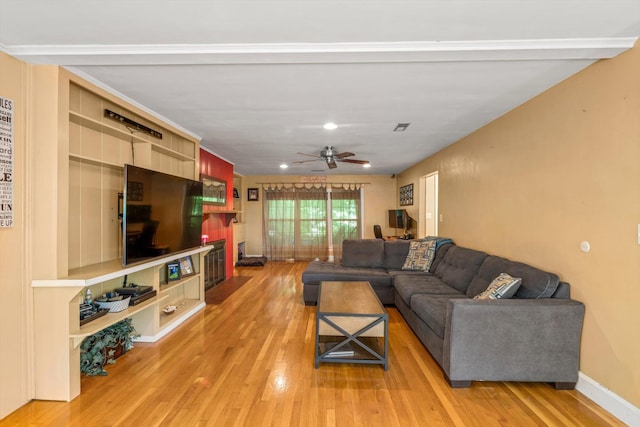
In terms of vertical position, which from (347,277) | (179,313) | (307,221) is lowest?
(179,313)

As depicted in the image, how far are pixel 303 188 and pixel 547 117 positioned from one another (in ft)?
18.9

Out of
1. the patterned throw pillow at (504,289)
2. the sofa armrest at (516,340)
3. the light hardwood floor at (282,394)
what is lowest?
the light hardwood floor at (282,394)

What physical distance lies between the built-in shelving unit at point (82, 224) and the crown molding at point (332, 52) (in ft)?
1.48

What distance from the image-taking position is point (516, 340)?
6.71 feet

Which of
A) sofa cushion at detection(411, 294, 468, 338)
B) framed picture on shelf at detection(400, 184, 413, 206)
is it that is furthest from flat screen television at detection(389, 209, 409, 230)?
sofa cushion at detection(411, 294, 468, 338)

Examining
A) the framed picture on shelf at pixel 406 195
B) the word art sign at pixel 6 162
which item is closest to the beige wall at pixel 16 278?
the word art sign at pixel 6 162

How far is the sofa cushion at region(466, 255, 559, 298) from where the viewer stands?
215 cm

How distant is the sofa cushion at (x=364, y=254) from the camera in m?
4.48

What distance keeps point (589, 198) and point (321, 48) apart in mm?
2096

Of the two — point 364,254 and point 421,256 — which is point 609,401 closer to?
point 421,256

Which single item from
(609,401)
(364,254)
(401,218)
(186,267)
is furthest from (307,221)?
(609,401)

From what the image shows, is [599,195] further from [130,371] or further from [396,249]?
[130,371]

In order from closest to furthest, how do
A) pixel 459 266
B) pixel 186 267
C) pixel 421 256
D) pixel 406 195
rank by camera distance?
pixel 459 266 → pixel 186 267 → pixel 421 256 → pixel 406 195

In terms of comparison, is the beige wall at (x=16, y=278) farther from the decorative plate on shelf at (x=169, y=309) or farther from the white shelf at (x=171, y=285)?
the decorative plate on shelf at (x=169, y=309)
